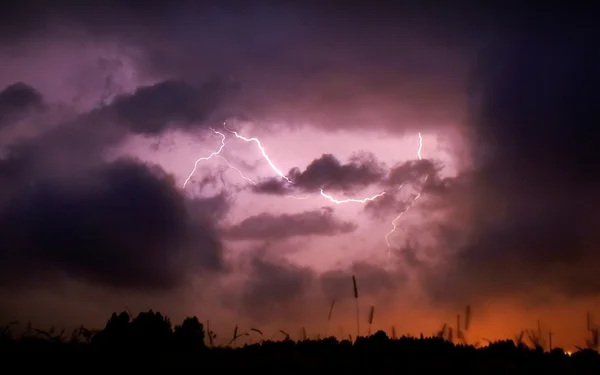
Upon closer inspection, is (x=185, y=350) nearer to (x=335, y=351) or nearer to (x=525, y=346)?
(x=335, y=351)

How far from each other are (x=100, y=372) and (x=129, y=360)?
77cm

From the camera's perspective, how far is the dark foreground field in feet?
43.7

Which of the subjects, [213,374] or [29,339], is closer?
[213,374]

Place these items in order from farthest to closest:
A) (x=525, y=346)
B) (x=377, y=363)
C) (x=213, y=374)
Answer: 1. (x=525, y=346)
2. (x=377, y=363)
3. (x=213, y=374)

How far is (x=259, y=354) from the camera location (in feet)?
52.2

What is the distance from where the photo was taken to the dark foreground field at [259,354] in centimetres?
1330

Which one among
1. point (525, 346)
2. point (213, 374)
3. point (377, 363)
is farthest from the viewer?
point (525, 346)

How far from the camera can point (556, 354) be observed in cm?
1673

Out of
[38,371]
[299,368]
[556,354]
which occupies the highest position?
[556,354]

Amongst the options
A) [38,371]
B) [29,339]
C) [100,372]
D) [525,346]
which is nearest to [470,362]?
[525,346]

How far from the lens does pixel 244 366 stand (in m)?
→ 13.1

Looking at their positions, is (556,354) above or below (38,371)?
above

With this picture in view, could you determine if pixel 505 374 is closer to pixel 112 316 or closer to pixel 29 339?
pixel 112 316

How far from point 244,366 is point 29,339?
24.1ft
